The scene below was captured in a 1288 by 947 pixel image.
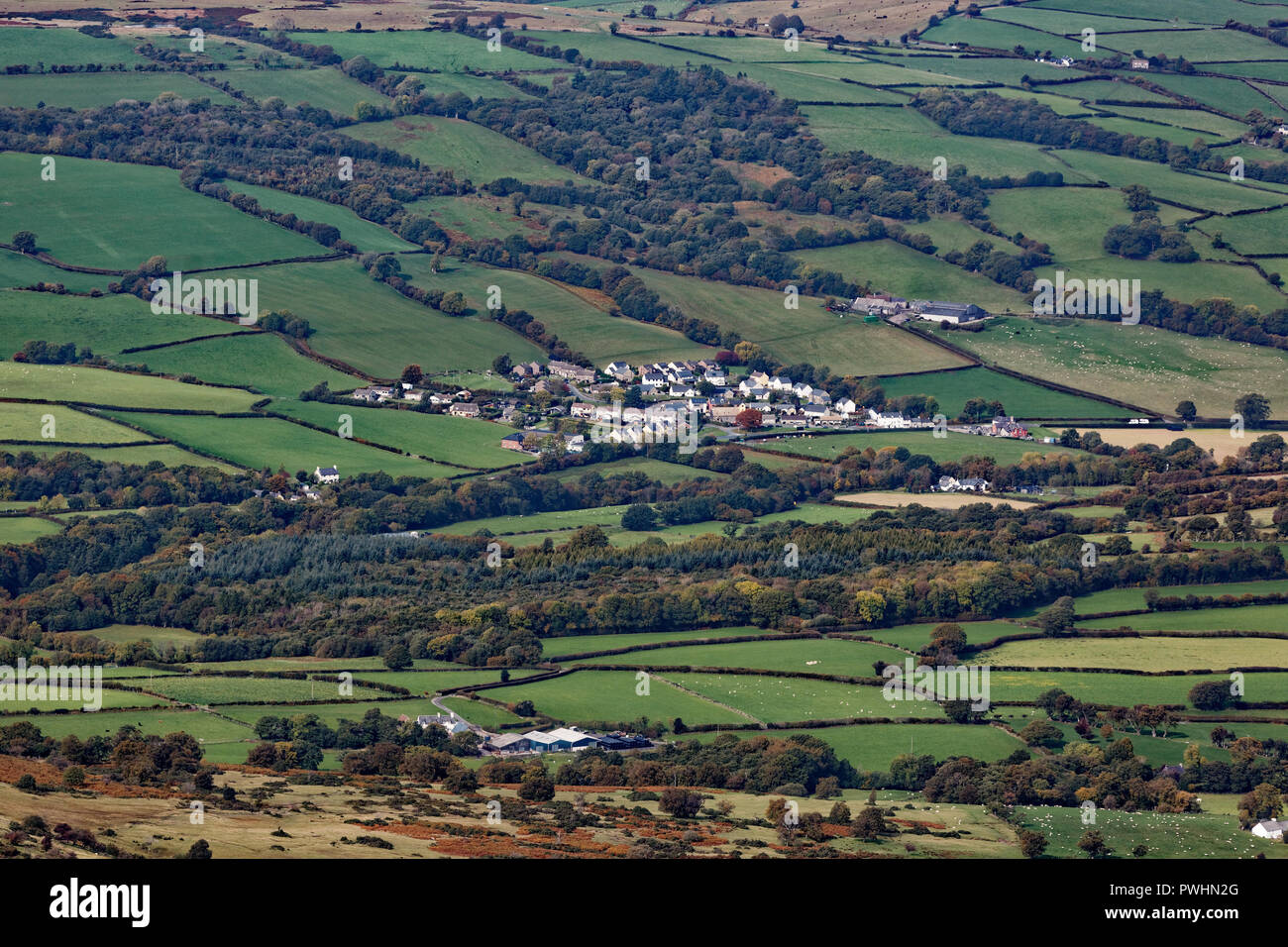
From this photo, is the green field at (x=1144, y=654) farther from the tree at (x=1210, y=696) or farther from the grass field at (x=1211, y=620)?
the tree at (x=1210, y=696)

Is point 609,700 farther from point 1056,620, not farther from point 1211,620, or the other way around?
point 1211,620

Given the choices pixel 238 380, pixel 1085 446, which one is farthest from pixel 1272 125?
pixel 238 380

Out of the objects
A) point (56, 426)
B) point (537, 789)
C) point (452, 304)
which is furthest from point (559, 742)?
point (452, 304)

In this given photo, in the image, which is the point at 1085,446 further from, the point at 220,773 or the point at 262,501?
the point at 220,773

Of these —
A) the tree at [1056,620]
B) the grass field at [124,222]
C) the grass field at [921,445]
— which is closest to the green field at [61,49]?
the grass field at [124,222]
